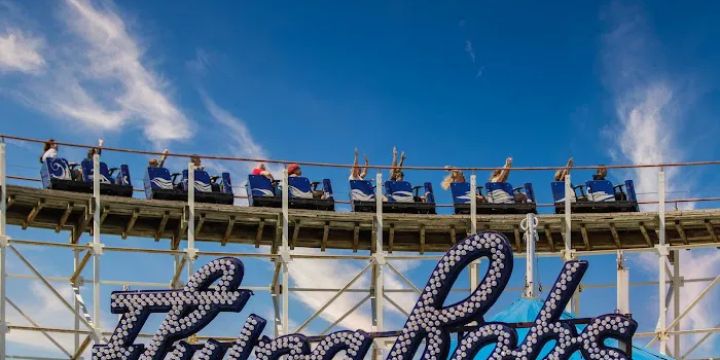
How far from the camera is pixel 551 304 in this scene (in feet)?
78.7

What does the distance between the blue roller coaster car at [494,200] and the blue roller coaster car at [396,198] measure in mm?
961

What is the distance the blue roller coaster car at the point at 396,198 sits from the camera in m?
40.9

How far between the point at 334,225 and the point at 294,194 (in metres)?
1.80

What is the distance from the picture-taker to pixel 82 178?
3862 cm

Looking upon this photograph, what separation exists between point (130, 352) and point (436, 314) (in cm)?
644

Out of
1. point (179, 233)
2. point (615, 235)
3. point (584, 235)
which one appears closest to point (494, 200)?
point (584, 235)

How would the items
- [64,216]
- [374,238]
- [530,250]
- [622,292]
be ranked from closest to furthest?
[622,292], [530,250], [64,216], [374,238]

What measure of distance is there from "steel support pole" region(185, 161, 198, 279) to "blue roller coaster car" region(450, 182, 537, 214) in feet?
28.9

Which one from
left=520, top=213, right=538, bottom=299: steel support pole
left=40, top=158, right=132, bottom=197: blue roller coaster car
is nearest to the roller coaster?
left=40, top=158, right=132, bottom=197: blue roller coaster car

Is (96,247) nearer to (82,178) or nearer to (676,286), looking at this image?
(82,178)

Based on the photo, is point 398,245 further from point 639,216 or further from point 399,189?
point 639,216

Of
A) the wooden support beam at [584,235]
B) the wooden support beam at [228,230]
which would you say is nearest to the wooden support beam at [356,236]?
the wooden support beam at [228,230]

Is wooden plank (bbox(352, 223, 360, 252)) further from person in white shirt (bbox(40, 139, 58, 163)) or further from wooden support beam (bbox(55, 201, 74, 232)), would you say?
person in white shirt (bbox(40, 139, 58, 163))

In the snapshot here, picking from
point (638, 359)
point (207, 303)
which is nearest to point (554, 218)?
point (638, 359)
